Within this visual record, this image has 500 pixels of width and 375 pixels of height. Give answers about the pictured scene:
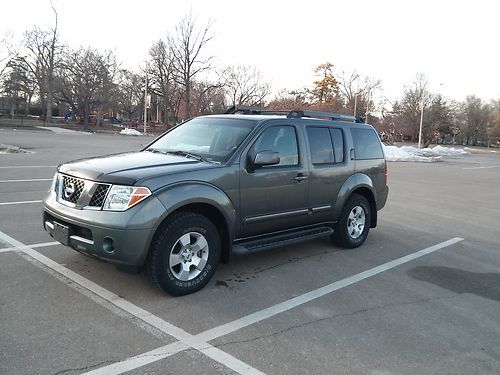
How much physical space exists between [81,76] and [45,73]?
5708 millimetres

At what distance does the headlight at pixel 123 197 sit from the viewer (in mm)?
4133

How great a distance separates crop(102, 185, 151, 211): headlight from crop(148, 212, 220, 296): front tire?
39 cm

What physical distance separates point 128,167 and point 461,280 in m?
4.19

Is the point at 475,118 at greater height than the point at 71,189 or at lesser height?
greater

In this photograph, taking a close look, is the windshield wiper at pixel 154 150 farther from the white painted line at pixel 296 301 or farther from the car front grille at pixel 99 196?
the white painted line at pixel 296 301

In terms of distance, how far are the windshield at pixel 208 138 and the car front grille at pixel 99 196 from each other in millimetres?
1220

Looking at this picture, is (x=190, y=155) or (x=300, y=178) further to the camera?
(x=300, y=178)

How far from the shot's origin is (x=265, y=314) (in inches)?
165

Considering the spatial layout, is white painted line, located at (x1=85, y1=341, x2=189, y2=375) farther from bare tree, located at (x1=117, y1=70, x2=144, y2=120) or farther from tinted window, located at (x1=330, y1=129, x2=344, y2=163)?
bare tree, located at (x1=117, y1=70, x2=144, y2=120)

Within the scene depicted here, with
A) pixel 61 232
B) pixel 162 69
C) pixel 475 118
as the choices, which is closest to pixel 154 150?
pixel 61 232

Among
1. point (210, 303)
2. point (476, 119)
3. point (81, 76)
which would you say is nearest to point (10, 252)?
point (210, 303)

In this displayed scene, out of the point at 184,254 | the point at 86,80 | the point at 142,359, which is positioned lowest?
the point at 142,359

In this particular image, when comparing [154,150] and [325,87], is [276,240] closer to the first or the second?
[154,150]

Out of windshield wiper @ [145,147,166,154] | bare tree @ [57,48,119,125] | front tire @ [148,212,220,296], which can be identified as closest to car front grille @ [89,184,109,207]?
front tire @ [148,212,220,296]
